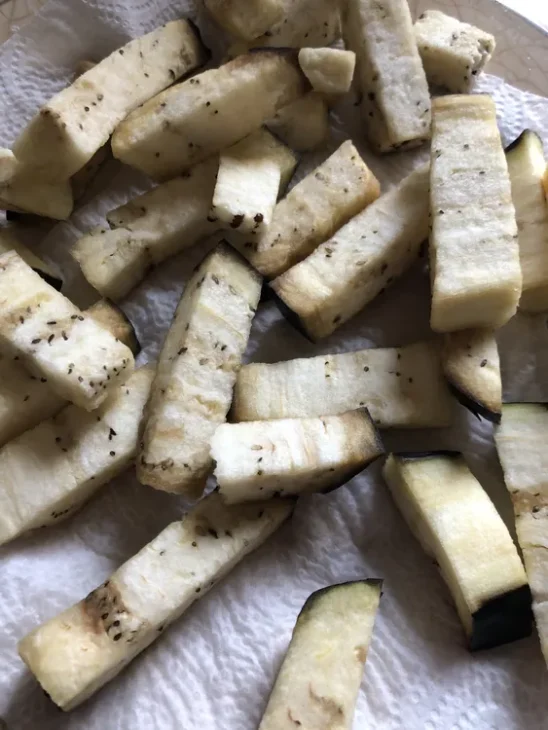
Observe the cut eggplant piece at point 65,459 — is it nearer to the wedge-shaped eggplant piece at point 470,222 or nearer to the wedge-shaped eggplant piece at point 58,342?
the wedge-shaped eggplant piece at point 58,342

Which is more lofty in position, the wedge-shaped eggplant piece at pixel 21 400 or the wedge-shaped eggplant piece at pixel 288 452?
the wedge-shaped eggplant piece at pixel 21 400

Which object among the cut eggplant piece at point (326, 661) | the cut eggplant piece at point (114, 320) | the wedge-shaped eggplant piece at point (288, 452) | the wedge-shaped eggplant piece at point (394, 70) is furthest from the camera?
the wedge-shaped eggplant piece at point (394, 70)

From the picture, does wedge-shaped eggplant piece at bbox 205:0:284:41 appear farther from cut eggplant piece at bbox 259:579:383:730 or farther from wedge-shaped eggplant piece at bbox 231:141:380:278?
cut eggplant piece at bbox 259:579:383:730

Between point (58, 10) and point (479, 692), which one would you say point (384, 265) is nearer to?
point (479, 692)

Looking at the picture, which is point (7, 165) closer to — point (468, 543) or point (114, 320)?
point (114, 320)

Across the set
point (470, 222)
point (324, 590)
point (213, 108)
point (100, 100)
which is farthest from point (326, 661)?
point (100, 100)

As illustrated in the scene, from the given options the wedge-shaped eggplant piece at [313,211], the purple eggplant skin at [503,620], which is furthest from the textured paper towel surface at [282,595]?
the wedge-shaped eggplant piece at [313,211]
